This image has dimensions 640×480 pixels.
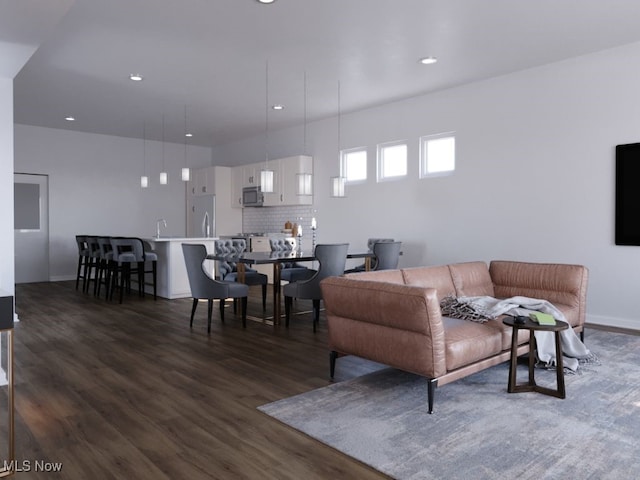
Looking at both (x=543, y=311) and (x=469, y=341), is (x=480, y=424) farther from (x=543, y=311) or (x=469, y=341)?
(x=543, y=311)

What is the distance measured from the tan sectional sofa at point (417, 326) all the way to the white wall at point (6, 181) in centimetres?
387

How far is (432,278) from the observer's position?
4.12 metres

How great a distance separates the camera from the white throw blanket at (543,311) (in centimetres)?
358

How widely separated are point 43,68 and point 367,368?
512 cm

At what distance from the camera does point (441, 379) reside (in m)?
→ 2.89

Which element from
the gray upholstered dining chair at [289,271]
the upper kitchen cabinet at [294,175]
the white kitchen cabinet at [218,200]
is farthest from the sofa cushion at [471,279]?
the white kitchen cabinet at [218,200]

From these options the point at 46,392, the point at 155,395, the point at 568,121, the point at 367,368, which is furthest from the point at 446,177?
the point at 46,392

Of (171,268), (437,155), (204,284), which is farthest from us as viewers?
(171,268)

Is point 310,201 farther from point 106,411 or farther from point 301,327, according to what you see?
point 106,411

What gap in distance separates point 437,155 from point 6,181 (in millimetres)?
5347

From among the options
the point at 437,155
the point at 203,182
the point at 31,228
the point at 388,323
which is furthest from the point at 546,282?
the point at 31,228

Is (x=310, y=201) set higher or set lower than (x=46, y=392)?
higher

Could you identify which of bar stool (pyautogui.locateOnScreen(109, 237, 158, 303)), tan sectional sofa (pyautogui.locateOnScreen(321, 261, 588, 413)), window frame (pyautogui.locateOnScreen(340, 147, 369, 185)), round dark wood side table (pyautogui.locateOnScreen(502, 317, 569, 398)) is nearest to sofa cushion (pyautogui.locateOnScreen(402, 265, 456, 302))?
tan sectional sofa (pyautogui.locateOnScreen(321, 261, 588, 413))

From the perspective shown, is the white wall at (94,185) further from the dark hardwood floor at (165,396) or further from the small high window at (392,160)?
the small high window at (392,160)
